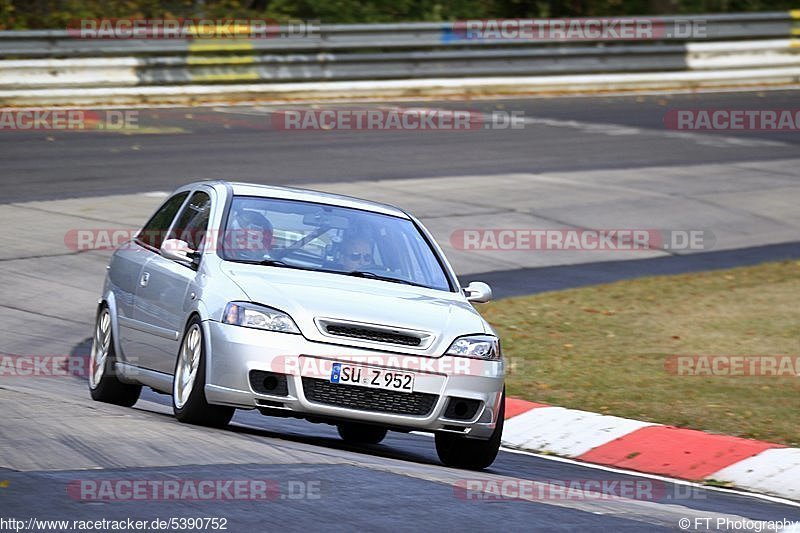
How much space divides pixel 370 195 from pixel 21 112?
6.76 metres

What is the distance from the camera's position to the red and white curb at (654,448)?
9344 mm

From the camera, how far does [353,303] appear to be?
8602mm

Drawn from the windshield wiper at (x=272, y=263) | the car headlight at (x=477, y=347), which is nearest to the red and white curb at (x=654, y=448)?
the car headlight at (x=477, y=347)

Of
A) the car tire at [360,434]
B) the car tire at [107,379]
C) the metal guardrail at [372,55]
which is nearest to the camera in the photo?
the car tire at [360,434]

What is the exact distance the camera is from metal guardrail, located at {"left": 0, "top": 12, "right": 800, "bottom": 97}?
969 inches

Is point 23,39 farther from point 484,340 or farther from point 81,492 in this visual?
point 81,492

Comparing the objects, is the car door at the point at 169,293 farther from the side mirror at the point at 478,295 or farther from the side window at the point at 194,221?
the side mirror at the point at 478,295

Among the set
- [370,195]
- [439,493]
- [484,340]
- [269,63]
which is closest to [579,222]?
[370,195]

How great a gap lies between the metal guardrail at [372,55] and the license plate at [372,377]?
54.6 feet

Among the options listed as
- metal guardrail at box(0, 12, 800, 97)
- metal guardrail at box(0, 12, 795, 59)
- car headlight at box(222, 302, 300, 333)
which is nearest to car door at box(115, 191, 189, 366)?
car headlight at box(222, 302, 300, 333)

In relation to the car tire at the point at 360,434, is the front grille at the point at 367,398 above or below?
above

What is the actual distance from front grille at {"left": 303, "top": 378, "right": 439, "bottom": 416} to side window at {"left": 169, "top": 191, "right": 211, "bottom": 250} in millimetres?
1494

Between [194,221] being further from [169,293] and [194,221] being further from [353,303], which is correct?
[353,303]

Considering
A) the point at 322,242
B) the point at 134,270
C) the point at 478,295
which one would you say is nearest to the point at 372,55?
the point at 134,270
